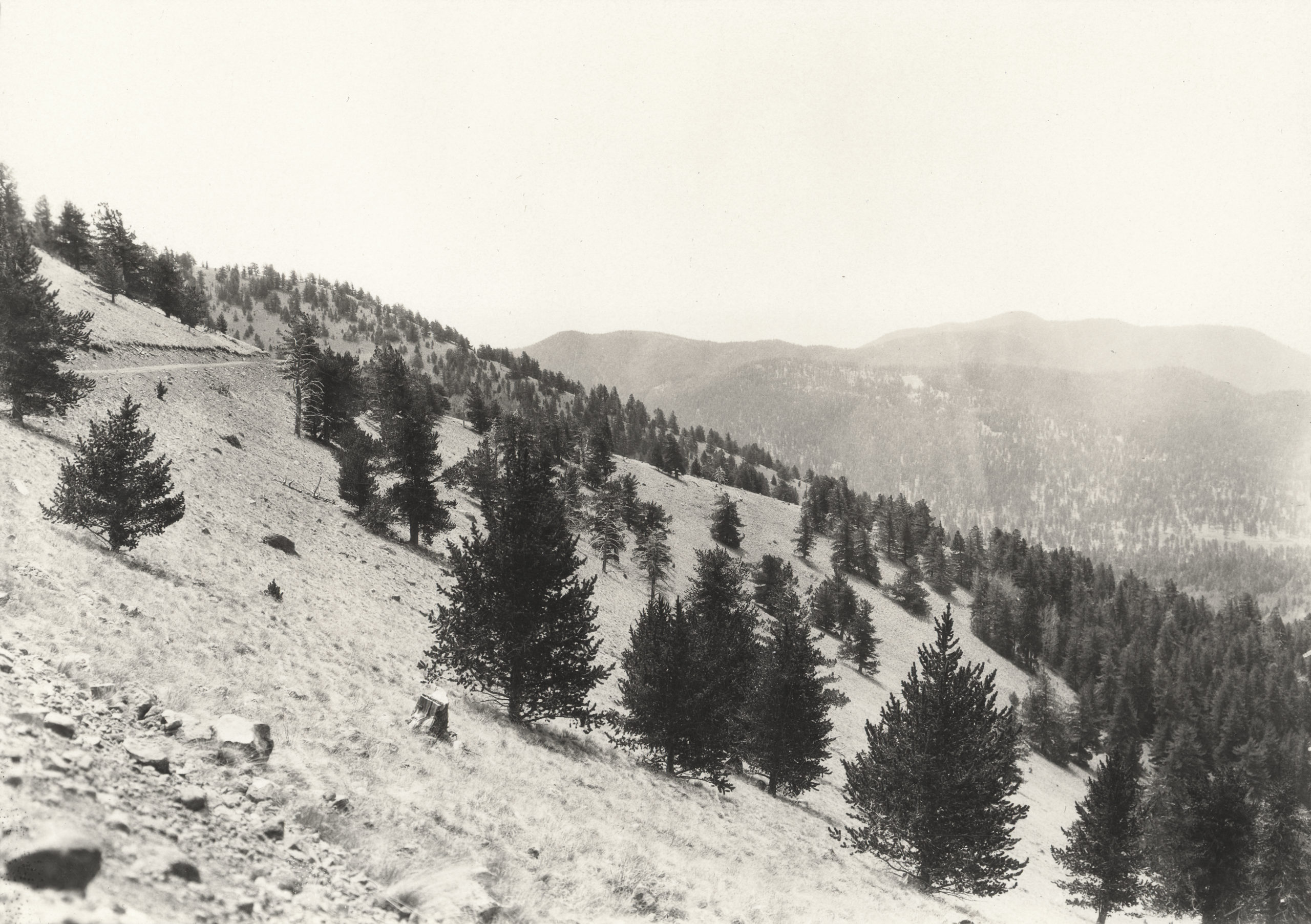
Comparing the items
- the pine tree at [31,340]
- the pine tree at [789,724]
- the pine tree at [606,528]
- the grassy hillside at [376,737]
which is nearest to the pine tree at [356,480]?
the grassy hillside at [376,737]

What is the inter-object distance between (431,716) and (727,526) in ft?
253

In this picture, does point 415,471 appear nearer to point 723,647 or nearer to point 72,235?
point 723,647

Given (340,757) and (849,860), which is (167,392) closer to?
(340,757)

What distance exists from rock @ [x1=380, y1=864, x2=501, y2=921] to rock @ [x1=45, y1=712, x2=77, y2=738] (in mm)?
3517

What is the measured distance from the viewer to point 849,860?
1717 centimetres

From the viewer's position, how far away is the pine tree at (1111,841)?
2594 cm

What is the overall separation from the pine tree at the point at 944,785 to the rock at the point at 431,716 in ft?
38.6

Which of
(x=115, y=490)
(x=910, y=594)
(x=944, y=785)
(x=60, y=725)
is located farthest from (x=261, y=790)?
(x=910, y=594)

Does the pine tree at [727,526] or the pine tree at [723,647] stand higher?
the pine tree at [723,647]

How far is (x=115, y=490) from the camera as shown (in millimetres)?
16719

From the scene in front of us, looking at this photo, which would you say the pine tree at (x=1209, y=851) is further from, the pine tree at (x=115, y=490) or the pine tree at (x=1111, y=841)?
the pine tree at (x=115, y=490)

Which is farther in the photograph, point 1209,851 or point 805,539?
point 805,539

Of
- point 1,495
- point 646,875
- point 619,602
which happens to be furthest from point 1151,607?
point 1,495

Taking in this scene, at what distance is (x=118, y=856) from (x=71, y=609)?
7.82 metres
